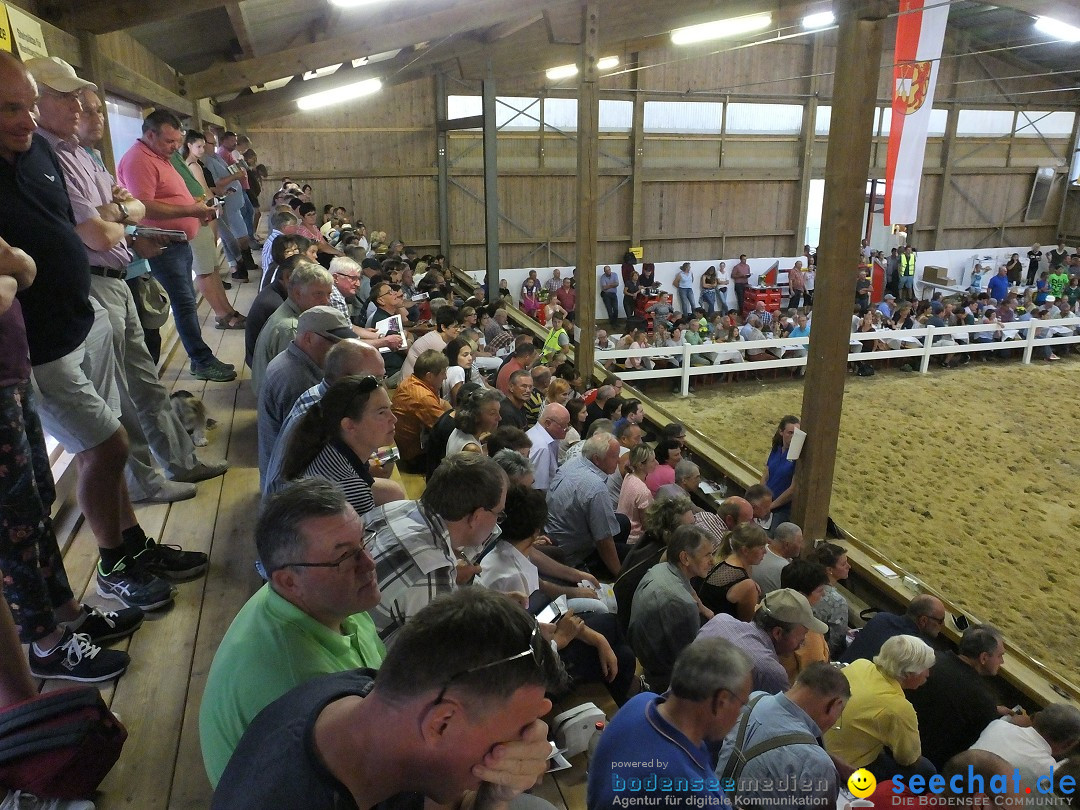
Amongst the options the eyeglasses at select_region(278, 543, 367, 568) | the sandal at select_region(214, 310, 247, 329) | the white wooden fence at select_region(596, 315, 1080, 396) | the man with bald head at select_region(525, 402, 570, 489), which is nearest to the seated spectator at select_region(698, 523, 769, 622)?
the man with bald head at select_region(525, 402, 570, 489)

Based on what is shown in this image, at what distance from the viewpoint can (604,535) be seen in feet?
14.3

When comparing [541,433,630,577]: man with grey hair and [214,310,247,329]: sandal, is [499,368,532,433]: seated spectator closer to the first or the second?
[541,433,630,577]: man with grey hair

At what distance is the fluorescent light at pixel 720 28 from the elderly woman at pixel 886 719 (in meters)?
7.30

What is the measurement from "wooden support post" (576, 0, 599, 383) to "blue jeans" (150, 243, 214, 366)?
388 cm

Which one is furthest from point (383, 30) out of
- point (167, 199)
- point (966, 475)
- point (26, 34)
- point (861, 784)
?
point (966, 475)

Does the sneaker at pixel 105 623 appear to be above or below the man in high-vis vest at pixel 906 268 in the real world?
below

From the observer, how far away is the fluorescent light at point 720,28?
8.42m

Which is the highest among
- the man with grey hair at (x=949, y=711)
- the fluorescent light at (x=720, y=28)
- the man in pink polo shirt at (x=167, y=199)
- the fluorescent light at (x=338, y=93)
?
the fluorescent light at (x=720, y=28)

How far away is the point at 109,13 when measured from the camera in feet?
12.4

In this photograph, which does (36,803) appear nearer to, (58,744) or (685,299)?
(58,744)

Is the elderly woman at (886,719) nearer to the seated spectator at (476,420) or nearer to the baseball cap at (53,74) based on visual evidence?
the seated spectator at (476,420)

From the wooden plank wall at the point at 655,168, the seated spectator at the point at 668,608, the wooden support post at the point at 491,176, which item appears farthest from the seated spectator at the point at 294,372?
the wooden plank wall at the point at 655,168

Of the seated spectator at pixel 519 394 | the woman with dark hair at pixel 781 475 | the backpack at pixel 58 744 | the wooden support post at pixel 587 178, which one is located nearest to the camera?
the backpack at pixel 58 744

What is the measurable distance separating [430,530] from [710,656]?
917mm
